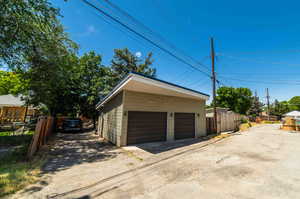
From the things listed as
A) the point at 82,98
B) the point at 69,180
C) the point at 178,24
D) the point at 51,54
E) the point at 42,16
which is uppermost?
the point at 178,24

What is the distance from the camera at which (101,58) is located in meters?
18.6

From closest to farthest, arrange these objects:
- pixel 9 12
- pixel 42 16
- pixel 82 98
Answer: pixel 9 12, pixel 42 16, pixel 82 98

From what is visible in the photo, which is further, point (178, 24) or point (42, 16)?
point (178, 24)

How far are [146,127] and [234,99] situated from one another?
2792 centimetres

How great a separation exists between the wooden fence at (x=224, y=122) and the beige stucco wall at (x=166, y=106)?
1157mm

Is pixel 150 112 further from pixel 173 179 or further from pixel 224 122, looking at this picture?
pixel 224 122

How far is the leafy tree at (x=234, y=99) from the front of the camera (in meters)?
26.9

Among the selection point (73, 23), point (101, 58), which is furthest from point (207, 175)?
point (101, 58)

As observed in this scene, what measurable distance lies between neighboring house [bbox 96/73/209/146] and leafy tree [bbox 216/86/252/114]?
21.9 m

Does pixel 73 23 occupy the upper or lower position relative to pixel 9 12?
upper

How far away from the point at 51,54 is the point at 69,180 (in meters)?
7.70

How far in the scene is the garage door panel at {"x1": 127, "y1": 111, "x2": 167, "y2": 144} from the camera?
674cm

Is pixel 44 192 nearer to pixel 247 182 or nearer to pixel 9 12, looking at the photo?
pixel 247 182

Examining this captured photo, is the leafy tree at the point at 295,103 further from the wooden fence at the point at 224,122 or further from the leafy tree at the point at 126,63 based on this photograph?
the leafy tree at the point at 126,63
